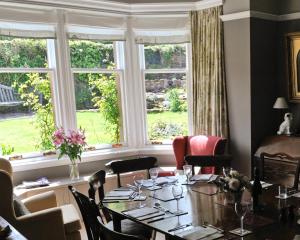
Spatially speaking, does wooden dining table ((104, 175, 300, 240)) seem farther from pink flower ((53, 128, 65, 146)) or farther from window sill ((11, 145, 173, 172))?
window sill ((11, 145, 173, 172))

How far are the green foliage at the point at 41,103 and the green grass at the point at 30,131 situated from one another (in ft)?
0.28

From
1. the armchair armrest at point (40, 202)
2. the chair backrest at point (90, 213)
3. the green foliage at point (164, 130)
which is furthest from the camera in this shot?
the green foliage at point (164, 130)

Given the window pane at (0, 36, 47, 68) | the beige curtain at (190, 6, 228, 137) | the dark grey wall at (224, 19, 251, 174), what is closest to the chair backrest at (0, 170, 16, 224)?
the window pane at (0, 36, 47, 68)

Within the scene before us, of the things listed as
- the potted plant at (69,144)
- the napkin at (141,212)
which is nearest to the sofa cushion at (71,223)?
the napkin at (141,212)

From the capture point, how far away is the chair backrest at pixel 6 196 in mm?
2621

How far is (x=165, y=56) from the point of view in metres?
4.96

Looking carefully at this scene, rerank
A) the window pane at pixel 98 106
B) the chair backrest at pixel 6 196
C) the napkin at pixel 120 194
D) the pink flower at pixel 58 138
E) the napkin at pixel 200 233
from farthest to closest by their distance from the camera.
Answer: the window pane at pixel 98 106
the pink flower at pixel 58 138
the napkin at pixel 120 194
the chair backrest at pixel 6 196
the napkin at pixel 200 233

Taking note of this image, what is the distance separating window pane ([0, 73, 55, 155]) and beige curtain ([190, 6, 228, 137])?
197cm

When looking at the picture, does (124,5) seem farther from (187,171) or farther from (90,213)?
(90,213)

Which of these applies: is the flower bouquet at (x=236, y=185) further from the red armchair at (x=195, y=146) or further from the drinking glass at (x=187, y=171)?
the red armchair at (x=195, y=146)

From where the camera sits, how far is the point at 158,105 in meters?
5.05

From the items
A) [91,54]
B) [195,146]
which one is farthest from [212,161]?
[91,54]

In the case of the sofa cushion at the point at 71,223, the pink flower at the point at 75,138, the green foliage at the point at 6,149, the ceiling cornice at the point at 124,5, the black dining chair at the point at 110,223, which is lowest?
the sofa cushion at the point at 71,223

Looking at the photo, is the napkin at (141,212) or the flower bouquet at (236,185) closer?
the flower bouquet at (236,185)
